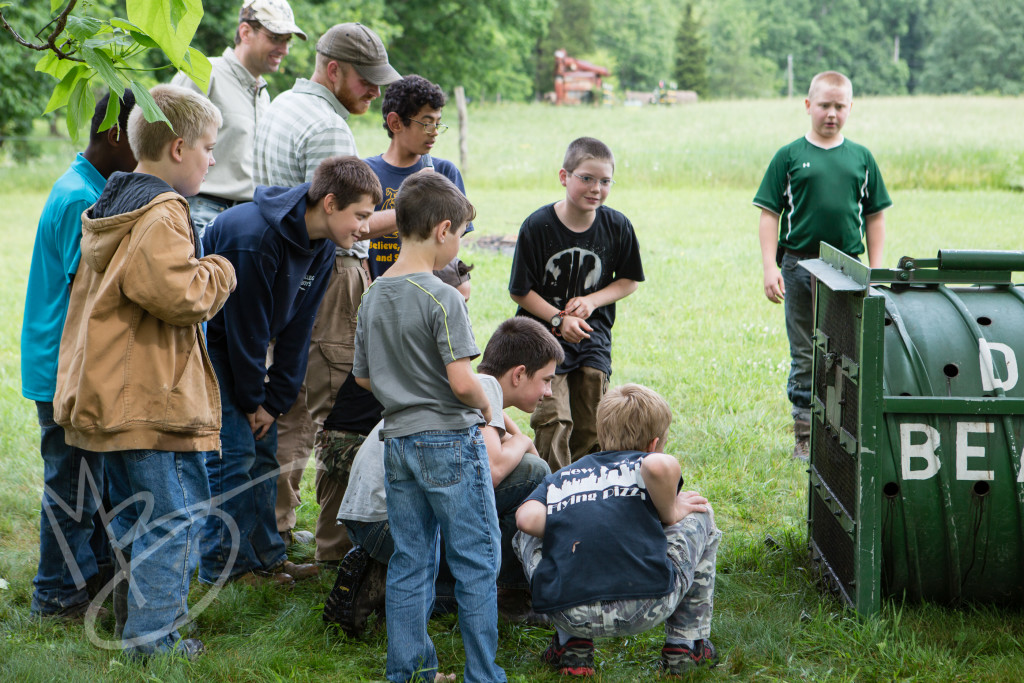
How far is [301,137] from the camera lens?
4.29 m

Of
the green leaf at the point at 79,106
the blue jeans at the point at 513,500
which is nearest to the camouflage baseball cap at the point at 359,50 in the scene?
the blue jeans at the point at 513,500

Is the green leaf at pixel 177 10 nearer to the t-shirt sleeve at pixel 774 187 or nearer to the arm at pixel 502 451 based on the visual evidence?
the arm at pixel 502 451

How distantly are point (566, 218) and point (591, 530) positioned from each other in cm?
172

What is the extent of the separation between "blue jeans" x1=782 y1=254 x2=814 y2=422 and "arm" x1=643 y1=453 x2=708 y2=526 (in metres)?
2.55

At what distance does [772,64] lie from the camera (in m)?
86.7

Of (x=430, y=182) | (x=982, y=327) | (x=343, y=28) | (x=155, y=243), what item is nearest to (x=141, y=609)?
(x=155, y=243)

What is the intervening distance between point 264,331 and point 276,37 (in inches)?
79.0

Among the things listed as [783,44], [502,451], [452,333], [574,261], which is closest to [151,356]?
[452,333]

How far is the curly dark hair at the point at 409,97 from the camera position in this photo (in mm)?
4211

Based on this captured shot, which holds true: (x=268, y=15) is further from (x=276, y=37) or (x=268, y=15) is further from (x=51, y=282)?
(x=51, y=282)

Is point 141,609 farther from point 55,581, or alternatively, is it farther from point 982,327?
point 982,327

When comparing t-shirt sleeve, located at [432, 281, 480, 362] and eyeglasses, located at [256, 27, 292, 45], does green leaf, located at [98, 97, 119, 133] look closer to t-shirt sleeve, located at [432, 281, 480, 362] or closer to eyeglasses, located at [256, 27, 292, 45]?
t-shirt sleeve, located at [432, 281, 480, 362]

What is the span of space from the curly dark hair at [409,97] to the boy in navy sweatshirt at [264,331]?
0.72 meters

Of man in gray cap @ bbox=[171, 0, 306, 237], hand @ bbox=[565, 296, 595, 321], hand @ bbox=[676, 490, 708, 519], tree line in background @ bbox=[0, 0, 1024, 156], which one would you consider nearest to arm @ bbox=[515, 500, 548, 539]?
hand @ bbox=[676, 490, 708, 519]
